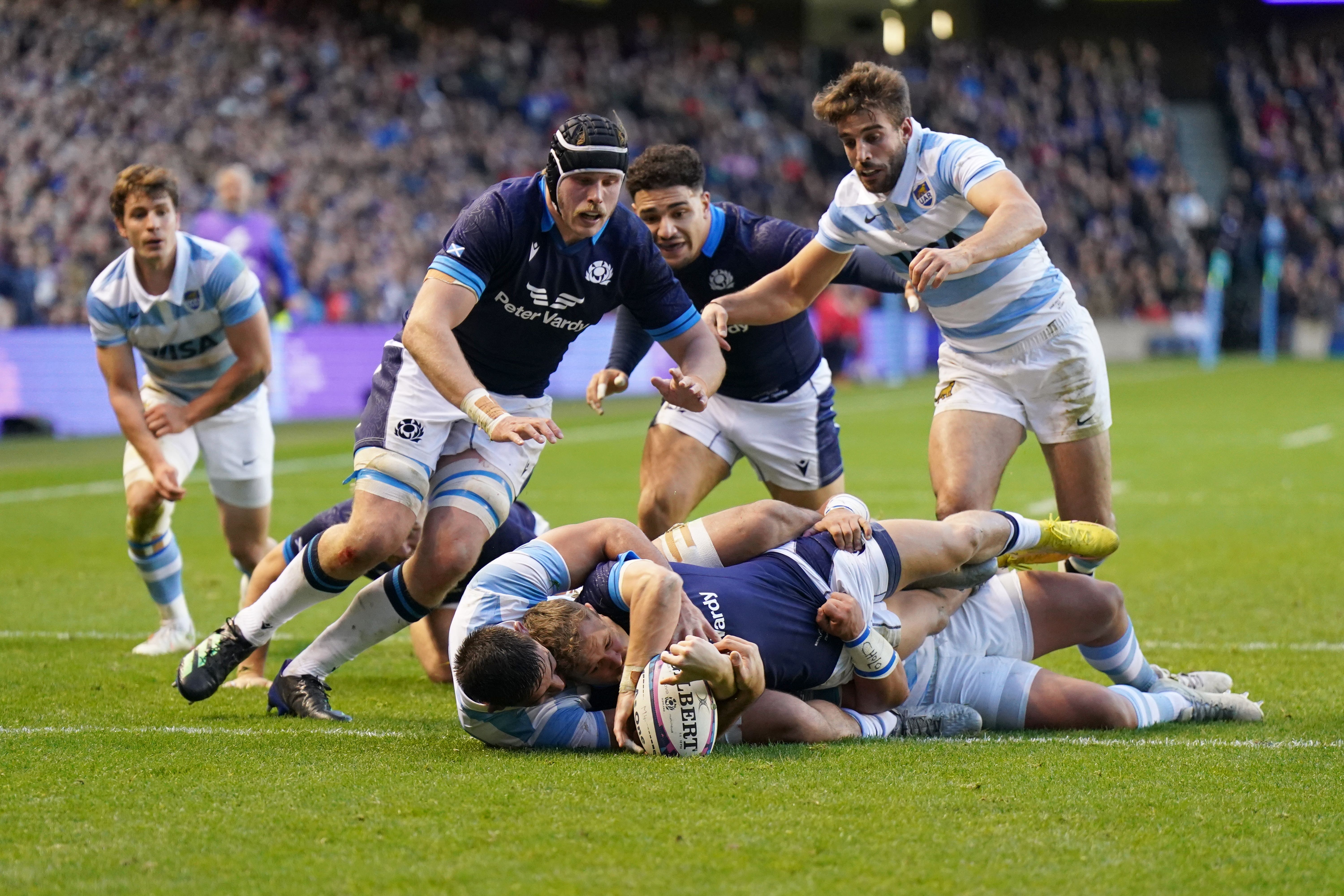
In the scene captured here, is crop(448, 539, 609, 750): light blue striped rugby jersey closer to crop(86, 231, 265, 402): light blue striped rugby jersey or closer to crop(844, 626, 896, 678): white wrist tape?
crop(844, 626, 896, 678): white wrist tape

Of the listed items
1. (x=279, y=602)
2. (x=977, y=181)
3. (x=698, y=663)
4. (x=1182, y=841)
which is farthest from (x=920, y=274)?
(x=279, y=602)

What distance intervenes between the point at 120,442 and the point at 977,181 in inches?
555

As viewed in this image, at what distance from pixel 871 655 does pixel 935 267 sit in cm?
136

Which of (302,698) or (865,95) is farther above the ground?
(865,95)

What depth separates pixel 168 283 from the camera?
24.5ft

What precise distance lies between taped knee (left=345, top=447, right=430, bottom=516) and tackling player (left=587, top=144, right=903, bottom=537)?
61.3 inches

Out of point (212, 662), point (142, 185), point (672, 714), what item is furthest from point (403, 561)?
point (142, 185)

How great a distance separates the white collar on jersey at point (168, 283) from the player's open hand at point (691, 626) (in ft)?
11.6

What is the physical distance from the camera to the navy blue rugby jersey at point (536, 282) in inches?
228

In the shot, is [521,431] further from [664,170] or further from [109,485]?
[109,485]

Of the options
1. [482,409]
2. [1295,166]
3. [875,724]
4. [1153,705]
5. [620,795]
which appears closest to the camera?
[620,795]

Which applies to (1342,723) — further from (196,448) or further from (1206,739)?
(196,448)

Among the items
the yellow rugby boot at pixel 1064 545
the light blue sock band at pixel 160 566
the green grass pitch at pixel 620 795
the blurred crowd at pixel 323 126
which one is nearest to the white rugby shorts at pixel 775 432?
the green grass pitch at pixel 620 795

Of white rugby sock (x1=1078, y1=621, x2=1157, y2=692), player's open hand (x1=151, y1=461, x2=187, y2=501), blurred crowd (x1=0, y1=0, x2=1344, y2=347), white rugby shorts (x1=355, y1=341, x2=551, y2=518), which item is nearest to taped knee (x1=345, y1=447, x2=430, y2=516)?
white rugby shorts (x1=355, y1=341, x2=551, y2=518)
